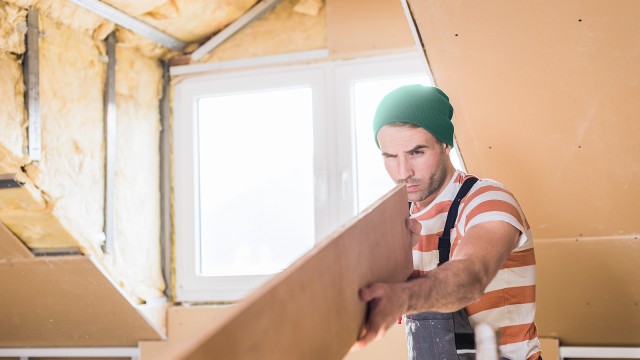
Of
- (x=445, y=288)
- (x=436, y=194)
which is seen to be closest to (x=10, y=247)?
(x=436, y=194)

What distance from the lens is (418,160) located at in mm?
1419

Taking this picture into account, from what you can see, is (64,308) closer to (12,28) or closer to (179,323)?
(179,323)

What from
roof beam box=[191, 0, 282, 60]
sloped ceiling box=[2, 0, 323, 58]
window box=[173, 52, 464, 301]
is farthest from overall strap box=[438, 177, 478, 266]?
roof beam box=[191, 0, 282, 60]

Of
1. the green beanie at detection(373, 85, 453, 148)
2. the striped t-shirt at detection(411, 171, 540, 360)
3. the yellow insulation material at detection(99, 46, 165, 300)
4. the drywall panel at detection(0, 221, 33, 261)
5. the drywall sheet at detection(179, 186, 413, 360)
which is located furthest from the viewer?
the yellow insulation material at detection(99, 46, 165, 300)

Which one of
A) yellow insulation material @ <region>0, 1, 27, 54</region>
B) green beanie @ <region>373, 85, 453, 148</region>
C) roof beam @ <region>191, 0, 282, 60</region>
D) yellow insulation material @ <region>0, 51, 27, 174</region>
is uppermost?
roof beam @ <region>191, 0, 282, 60</region>

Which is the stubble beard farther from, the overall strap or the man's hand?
the man's hand

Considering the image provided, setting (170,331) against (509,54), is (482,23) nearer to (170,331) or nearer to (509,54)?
(509,54)

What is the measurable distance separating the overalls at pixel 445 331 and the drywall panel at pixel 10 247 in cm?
175

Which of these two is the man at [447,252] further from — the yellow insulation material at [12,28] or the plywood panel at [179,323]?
the plywood panel at [179,323]

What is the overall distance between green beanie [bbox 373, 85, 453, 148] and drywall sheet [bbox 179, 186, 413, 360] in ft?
1.60

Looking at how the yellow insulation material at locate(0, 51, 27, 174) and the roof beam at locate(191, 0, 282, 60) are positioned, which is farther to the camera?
the roof beam at locate(191, 0, 282, 60)

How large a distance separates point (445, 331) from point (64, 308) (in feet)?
6.67

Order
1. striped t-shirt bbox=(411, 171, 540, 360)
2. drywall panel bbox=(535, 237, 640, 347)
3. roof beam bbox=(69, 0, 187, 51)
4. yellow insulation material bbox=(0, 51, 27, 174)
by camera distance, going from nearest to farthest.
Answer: striped t-shirt bbox=(411, 171, 540, 360), yellow insulation material bbox=(0, 51, 27, 174), drywall panel bbox=(535, 237, 640, 347), roof beam bbox=(69, 0, 187, 51)

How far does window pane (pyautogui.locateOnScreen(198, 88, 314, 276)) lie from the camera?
282 centimetres
